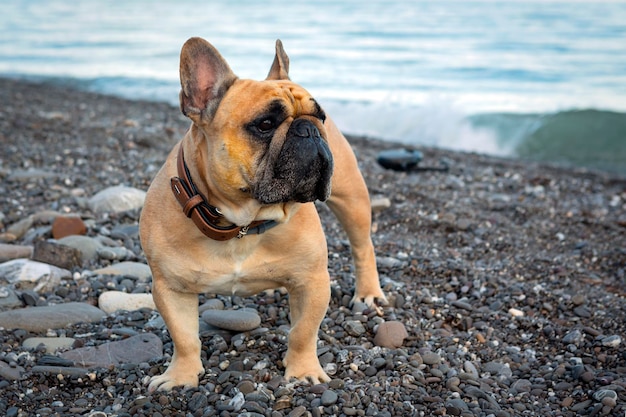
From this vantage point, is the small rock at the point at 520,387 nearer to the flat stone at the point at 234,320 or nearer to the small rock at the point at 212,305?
the flat stone at the point at 234,320

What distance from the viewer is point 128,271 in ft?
16.6

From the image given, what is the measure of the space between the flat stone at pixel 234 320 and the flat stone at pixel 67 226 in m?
1.91

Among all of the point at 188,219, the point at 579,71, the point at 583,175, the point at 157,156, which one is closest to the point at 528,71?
the point at 579,71

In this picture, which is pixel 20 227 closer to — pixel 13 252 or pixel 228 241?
pixel 13 252

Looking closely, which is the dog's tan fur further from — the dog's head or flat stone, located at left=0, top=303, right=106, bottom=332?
flat stone, located at left=0, top=303, right=106, bottom=332

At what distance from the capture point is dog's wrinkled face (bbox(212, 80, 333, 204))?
2973 millimetres

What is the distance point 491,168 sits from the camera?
30.7 ft

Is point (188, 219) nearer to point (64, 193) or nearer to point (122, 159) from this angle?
point (64, 193)

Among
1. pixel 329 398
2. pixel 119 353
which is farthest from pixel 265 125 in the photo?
pixel 119 353

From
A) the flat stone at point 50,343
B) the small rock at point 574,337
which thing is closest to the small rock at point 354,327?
the small rock at point 574,337

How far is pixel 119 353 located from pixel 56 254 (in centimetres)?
144

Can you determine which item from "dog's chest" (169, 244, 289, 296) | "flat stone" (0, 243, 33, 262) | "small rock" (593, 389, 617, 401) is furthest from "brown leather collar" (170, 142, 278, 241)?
"flat stone" (0, 243, 33, 262)

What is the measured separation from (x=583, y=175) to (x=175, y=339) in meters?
7.33

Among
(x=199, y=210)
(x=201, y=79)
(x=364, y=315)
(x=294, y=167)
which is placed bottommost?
(x=364, y=315)
